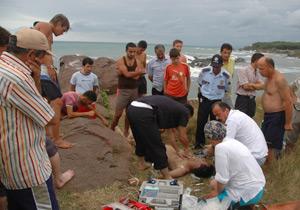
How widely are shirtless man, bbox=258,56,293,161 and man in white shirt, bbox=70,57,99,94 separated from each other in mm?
3170

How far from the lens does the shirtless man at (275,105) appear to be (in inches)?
228

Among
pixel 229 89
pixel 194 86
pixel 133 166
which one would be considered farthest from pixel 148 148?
pixel 194 86

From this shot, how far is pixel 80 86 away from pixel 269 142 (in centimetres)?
354

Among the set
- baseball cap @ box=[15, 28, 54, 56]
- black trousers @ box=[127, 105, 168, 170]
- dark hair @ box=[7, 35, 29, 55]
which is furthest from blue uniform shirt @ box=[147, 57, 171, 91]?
dark hair @ box=[7, 35, 29, 55]

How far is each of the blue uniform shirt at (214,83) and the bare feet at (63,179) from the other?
3.34 metres

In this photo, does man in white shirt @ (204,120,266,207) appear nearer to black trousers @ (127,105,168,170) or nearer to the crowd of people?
the crowd of people

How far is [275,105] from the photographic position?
19.5ft

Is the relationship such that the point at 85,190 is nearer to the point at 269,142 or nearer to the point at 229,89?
the point at 269,142

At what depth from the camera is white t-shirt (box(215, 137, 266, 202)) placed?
4258 millimetres

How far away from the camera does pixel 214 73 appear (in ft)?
23.1

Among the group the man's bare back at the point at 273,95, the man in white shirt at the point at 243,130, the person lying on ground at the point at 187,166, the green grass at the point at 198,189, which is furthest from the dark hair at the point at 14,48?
the man's bare back at the point at 273,95

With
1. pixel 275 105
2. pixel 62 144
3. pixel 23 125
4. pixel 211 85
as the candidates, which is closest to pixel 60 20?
pixel 62 144

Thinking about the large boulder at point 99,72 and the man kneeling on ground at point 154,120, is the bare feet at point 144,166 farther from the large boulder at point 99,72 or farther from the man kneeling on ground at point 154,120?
the large boulder at point 99,72

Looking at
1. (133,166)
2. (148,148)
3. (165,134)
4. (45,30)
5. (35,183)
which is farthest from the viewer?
(165,134)
